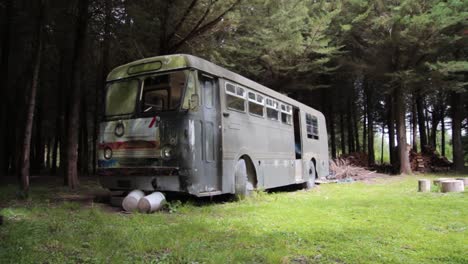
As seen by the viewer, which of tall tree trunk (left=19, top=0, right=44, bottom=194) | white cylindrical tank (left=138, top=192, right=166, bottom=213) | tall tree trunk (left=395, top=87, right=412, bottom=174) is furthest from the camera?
tall tree trunk (left=395, top=87, right=412, bottom=174)

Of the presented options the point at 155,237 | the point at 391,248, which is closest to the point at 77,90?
the point at 155,237

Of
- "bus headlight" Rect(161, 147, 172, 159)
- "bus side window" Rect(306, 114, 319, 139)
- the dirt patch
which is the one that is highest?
"bus side window" Rect(306, 114, 319, 139)

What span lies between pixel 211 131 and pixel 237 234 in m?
3.31

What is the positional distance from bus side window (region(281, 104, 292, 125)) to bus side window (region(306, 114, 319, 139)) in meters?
2.03

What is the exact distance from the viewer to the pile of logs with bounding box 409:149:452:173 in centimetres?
2340

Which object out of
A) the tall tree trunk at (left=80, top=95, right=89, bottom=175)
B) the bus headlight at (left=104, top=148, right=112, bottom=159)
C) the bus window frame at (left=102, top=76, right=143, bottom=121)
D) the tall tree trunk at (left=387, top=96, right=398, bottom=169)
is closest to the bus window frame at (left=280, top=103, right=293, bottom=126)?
the bus window frame at (left=102, top=76, right=143, bottom=121)

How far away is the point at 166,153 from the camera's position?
8.16m

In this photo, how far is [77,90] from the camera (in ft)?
42.2

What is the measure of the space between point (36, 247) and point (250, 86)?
717 cm

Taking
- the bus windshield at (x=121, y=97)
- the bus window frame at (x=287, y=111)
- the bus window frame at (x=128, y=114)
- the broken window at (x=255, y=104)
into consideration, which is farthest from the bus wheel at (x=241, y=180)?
the bus window frame at (x=287, y=111)

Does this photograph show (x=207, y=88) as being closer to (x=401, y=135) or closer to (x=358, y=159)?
(x=401, y=135)

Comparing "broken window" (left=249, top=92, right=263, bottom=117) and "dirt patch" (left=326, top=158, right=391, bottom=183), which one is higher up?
"broken window" (left=249, top=92, right=263, bottom=117)

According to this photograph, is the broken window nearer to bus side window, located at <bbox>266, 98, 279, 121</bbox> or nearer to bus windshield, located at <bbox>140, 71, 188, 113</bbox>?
bus side window, located at <bbox>266, 98, 279, 121</bbox>

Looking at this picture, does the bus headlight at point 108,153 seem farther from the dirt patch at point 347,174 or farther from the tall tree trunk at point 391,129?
the tall tree trunk at point 391,129
